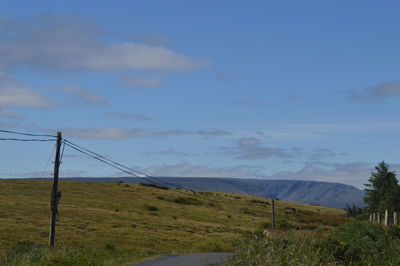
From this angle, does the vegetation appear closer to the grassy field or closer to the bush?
the bush

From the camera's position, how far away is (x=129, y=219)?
68.8 m

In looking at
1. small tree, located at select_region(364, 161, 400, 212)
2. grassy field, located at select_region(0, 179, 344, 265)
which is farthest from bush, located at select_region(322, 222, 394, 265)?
small tree, located at select_region(364, 161, 400, 212)

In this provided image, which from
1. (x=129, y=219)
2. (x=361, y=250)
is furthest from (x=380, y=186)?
(x=361, y=250)

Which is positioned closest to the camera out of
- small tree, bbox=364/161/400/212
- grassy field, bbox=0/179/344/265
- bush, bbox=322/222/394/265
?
bush, bbox=322/222/394/265

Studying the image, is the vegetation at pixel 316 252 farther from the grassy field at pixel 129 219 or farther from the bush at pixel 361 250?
the grassy field at pixel 129 219

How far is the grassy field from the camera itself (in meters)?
49.4

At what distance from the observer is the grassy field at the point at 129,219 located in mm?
49375

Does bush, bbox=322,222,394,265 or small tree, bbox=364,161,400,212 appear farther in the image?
small tree, bbox=364,161,400,212

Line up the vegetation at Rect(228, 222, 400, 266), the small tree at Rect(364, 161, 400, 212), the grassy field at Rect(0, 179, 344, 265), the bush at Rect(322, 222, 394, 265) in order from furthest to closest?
the small tree at Rect(364, 161, 400, 212), the grassy field at Rect(0, 179, 344, 265), the bush at Rect(322, 222, 394, 265), the vegetation at Rect(228, 222, 400, 266)

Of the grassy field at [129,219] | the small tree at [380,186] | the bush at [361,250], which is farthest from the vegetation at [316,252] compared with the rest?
the small tree at [380,186]

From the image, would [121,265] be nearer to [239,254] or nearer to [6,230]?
[239,254]

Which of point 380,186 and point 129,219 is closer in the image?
point 129,219

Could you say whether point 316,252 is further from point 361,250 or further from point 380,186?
point 380,186

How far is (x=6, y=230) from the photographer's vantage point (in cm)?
5184
